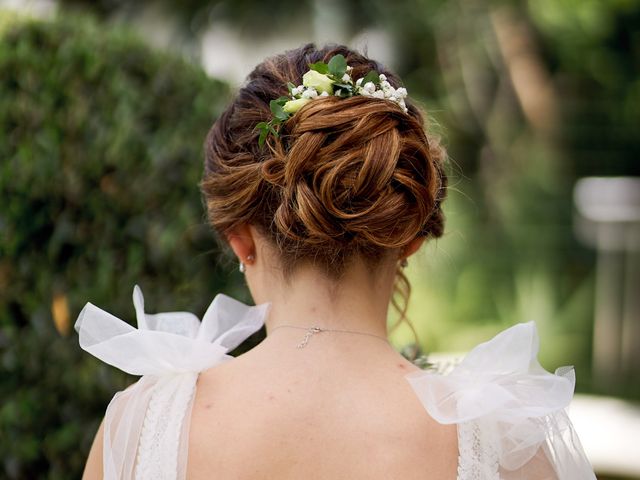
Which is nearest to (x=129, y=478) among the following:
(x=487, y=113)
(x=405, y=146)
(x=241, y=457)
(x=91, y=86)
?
(x=241, y=457)

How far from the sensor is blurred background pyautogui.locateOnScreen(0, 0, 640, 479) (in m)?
2.46

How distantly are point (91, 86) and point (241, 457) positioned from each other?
1.49 metres

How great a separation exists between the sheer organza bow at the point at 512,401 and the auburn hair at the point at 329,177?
29 centimetres

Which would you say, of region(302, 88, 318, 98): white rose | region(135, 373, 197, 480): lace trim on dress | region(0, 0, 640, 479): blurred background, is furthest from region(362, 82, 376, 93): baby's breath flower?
region(0, 0, 640, 479): blurred background

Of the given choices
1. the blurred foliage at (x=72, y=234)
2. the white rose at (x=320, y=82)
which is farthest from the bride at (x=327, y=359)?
the blurred foliage at (x=72, y=234)

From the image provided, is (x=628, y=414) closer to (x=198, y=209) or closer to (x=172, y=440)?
(x=198, y=209)

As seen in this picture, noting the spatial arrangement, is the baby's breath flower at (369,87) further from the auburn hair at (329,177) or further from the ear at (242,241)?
the ear at (242,241)

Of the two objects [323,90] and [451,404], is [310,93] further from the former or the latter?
[451,404]

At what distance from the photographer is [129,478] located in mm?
1582

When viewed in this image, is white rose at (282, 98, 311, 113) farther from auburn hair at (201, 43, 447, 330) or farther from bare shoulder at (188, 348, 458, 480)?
bare shoulder at (188, 348, 458, 480)

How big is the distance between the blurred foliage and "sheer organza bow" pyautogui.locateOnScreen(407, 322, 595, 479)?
3.37ft

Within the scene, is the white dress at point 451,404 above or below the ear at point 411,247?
below

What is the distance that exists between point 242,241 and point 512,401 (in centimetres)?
63

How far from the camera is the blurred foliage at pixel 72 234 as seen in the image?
245 cm
